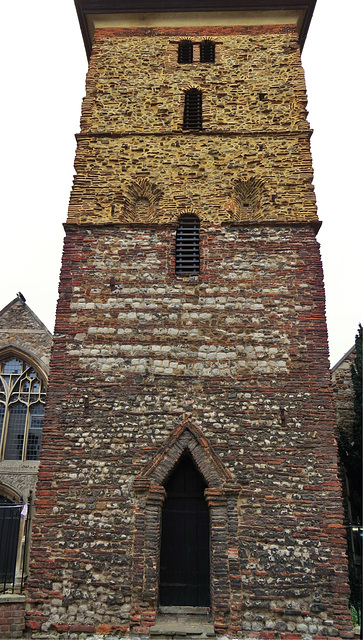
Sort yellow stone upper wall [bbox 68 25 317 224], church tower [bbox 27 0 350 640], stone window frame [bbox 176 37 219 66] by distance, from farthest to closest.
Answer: stone window frame [bbox 176 37 219 66], yellow stone upper wall [bbox 68 25 317 224], church tower [bbox 27 0 350 640]

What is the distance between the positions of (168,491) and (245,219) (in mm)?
5477

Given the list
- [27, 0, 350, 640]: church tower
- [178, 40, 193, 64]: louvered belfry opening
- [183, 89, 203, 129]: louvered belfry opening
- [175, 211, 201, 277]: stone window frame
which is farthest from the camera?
[178, 40, 193, 64]: louvered belfry opening

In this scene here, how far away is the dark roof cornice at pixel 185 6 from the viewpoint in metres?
12.1

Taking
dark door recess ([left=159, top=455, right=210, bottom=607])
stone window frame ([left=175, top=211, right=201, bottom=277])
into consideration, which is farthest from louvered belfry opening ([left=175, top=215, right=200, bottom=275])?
dark door recess ([left=159, top=455, right=210, bottom=607])

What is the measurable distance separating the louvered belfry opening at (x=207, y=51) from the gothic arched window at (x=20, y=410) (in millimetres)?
8794

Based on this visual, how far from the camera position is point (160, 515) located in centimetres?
790

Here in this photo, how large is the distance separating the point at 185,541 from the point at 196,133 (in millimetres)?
8066

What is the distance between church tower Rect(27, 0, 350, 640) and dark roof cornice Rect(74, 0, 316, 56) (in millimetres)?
905

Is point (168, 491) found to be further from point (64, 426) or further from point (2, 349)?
point (2, 349)

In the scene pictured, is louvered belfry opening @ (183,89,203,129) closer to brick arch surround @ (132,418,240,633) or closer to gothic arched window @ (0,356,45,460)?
brick arch surround @ (132,418,240,633)

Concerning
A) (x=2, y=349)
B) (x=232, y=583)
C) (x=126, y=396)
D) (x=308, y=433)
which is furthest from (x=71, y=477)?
(x=2, y=349)

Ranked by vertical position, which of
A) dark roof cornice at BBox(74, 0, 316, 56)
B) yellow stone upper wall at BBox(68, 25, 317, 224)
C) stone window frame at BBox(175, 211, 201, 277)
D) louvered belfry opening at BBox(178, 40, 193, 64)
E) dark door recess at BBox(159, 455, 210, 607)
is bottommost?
dark door recess at BBox(159, 455, 210, 607)

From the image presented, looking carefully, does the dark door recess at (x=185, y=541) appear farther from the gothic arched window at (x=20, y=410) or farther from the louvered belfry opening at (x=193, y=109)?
the louvered belfry opening at (x=193, y=109)

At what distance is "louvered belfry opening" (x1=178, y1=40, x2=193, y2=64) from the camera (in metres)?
12.1
